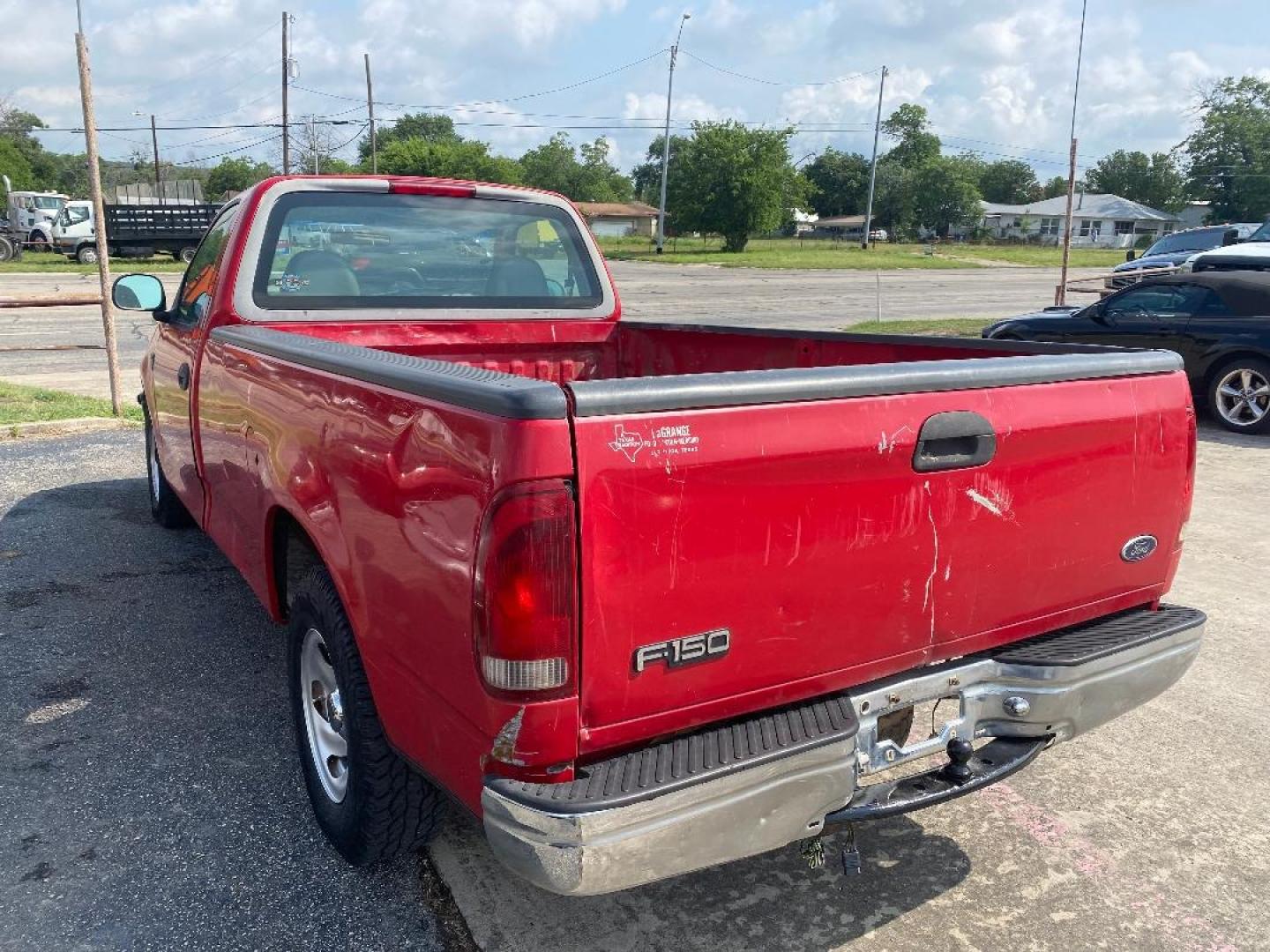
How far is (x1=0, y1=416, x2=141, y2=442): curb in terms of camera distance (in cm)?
876

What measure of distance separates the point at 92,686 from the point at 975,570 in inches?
137

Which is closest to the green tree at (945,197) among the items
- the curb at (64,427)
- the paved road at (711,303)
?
the paved road at (711,303)

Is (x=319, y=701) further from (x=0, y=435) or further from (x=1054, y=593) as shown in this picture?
(x=0, y=435)

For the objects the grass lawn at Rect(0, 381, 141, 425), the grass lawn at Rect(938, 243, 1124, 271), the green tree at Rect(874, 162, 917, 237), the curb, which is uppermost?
the green tree at Rect(874, 162, 917, 237)

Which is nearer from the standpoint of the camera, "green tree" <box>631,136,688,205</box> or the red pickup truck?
the red pickup truck

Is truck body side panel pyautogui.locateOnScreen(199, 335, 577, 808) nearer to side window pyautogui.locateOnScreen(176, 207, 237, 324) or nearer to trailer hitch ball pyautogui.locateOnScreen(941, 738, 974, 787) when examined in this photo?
trailer hitch ball pyautogui.locateOnScreen(941, 738, 974, 787)

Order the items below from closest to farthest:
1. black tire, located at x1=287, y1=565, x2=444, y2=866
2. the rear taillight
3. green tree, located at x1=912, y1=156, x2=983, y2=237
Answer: the rear taillight → black tire, located at x1=287, y1=565, x2=444, y2=866 → green tree, located at x1=912, y1=156, x2=983, y2=237

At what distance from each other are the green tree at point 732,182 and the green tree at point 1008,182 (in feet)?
256

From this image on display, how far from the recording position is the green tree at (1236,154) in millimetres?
84500

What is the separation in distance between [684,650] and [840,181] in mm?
122228

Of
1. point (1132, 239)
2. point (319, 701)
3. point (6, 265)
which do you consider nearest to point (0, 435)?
point (319, 701)

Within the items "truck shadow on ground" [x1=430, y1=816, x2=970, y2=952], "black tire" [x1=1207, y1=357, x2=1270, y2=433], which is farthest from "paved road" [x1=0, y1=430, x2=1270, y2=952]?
"black tire" [x1=1207, y1=357, x2=1270, y2=433]

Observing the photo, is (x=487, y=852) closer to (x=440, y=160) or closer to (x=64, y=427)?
(x=64, y=427)

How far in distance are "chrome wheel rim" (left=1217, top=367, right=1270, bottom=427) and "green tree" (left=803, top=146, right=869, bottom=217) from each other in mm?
109825
